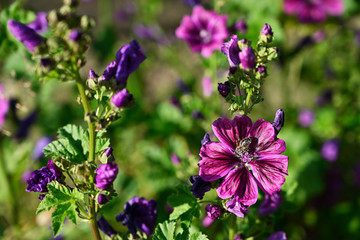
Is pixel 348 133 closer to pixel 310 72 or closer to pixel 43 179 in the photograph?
pixel 310 72

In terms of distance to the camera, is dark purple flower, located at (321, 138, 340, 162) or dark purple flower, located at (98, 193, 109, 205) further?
dark purple flower, located at (321, 138, 340, 162)

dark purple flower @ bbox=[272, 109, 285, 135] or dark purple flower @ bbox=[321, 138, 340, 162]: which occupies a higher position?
dark purple flower @ bbox=[321, 138, 340, 162]

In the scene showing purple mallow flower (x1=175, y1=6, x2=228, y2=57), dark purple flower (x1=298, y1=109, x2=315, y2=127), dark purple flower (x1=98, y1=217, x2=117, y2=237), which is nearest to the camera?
dark purple flower (x1=98, y1=217, x2=117, y2=237)

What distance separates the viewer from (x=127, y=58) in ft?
4.91

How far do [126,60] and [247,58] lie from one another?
0.41 meters

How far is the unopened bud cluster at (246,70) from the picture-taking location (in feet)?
4.56

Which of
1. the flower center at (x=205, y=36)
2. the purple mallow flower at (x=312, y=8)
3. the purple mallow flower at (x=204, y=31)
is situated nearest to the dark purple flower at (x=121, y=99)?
the purple mallow flower at (x=204, y=31)

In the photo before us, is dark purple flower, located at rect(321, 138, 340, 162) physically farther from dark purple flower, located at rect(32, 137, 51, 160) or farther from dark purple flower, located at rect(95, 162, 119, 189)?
dark purple flower, located at rect(95, 162, 119, 189)

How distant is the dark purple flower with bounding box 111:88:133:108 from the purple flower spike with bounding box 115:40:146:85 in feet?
0.30

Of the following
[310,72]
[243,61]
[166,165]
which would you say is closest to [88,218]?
[243,61]

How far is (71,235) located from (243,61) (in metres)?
2.08

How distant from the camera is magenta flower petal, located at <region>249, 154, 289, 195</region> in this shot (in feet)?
4.52

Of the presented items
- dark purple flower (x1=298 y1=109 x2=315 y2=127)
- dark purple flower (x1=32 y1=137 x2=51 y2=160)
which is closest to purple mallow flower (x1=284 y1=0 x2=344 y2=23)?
dark purple flower (x1=298 y1=109 x2=315 y2=127)

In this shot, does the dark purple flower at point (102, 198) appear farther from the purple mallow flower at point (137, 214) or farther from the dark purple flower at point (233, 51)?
the dark purple flower at point (233, 51)
